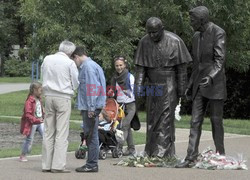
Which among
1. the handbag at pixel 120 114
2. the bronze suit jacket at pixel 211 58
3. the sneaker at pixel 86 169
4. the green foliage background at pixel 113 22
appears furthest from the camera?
the green foliage background at pixel 113 22

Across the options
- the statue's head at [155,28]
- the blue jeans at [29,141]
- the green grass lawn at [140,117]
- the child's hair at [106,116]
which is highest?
the statue's head at [155,28]

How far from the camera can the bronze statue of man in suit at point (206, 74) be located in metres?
11.3

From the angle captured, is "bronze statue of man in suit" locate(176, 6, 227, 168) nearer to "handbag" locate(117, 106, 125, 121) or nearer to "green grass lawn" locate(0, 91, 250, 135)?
"handbag" locate(117, 106, 125, 121)

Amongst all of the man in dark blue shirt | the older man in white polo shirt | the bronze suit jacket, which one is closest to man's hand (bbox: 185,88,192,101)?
the bronze suit jacket

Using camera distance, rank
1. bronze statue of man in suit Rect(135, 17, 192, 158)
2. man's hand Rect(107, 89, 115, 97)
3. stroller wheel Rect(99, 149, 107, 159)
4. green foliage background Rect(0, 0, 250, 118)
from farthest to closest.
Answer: green foliage background Rect(0, 0, 250, 118)
man's hand Rect(107, 89, 115, 97)
stroller wheel Rect(99, 149, 107, 159)
bronze statue of man in suit Rect(135, 17, 192, 158)

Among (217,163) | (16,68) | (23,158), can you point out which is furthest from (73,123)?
(16,68)

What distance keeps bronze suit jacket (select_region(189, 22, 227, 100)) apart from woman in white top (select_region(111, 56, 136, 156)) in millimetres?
2320

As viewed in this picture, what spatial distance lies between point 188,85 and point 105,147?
2.23 metres

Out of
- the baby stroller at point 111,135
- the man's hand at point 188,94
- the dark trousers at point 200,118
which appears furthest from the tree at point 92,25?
the dark trousers at point 200,118

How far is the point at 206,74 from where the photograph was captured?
11453 mm

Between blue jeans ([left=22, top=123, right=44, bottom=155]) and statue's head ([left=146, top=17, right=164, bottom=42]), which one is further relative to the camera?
blue jeans ([left=22, top=123, right=44, bottom=155])

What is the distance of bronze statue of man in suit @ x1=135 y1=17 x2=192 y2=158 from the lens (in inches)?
459

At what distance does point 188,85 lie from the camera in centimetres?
1180

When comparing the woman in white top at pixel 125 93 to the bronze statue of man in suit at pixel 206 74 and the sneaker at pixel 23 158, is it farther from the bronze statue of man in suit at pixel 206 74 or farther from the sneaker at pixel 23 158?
the bronze statue of man in suit at pixel 206 74
